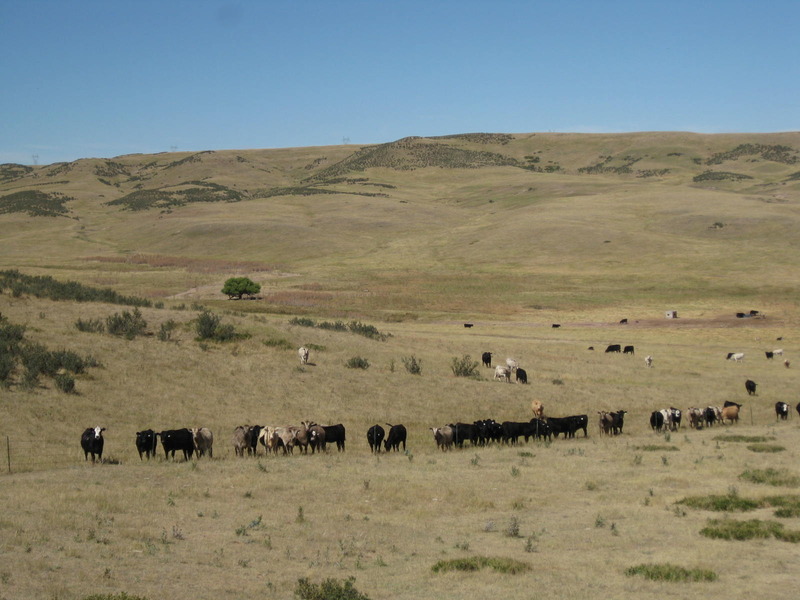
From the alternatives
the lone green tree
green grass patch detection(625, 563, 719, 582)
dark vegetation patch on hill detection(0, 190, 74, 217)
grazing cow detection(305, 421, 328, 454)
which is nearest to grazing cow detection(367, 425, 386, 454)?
grazing cow detection(305, 421, 328, 454)


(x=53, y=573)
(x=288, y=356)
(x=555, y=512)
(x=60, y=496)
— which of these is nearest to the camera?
(x=53, y=573)

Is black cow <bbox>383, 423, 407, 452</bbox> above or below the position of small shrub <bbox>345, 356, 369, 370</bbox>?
below

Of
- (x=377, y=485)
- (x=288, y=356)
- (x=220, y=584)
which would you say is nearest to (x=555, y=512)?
(x=377, y=485)

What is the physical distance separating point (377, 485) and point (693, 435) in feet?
49.5

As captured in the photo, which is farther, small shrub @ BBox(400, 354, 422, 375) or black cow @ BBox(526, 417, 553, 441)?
small shrub @ BBox(400, 354, 422, 375)

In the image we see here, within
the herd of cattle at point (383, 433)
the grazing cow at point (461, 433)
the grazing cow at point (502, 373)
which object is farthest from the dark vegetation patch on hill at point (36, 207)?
the grazing cow at point (461, 433)

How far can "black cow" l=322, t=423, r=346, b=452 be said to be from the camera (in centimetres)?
2414

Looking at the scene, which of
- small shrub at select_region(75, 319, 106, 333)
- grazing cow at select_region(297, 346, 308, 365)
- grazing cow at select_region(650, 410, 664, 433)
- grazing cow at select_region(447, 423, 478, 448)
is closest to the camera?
grazing cow at select_region(447, 423, 478, 448)

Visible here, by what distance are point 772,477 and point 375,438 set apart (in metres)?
11.4

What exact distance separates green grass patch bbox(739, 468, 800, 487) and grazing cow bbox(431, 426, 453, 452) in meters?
9.13

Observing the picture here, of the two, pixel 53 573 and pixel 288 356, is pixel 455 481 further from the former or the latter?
pixel 288 356

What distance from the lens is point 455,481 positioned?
1905 centimetres

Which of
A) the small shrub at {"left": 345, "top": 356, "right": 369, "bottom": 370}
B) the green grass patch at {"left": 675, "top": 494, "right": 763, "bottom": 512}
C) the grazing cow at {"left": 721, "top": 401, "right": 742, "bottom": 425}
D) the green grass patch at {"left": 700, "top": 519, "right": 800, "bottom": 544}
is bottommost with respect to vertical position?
the grazing cow at {"left": 721, "top": 401, "right": 742, "bottom": 425}

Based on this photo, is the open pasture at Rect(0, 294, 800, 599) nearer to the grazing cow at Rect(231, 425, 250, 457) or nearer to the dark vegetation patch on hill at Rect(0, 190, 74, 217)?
the grazing cow at Rect(231, 425, 250, 457)
